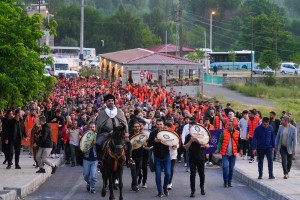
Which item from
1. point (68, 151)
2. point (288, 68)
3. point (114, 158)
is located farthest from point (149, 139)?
point (288, 68)

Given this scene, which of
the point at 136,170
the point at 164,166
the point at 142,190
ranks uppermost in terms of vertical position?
the point at 164,166

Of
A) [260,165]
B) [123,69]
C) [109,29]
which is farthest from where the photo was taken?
[109,29]

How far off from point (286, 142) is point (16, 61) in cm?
828

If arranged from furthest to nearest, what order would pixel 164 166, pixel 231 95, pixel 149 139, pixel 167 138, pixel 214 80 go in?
pixel 214 80 → pixel 231 95 → pixel 149 139 → pixel 164 166 → pixel 167 138

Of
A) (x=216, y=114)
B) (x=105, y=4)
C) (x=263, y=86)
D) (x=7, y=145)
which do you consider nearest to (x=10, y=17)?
(x=7, y=145)

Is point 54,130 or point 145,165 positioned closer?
point 145,165

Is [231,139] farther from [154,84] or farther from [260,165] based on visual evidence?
[154,84]

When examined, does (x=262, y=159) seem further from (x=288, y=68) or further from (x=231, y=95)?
(x=288, y=68)

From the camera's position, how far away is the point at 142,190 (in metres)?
19.6

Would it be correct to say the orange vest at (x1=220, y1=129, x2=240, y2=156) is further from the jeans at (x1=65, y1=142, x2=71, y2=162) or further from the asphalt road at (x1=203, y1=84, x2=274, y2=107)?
the asphalt road at (x1=203, y1=84, x2=274, y2=107)

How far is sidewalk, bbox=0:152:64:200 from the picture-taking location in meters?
17.8

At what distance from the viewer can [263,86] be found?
2862 inches

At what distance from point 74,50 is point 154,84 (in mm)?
63110

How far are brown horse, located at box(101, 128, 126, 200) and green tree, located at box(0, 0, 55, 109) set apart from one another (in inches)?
239
